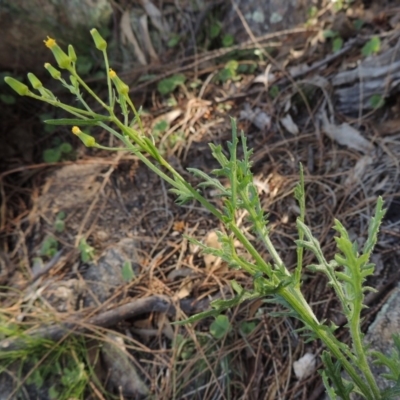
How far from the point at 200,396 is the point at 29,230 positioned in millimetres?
1370

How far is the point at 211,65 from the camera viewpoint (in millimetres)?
3008

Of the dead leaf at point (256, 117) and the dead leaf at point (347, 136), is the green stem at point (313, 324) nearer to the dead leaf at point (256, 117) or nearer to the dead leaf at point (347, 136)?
the dead leaf at point (347, 136)

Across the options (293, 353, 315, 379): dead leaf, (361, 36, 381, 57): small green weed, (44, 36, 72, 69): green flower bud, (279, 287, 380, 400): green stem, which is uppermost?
(44, 36, 72, 69): green flower bud

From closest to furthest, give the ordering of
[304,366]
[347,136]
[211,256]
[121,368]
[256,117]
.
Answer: [304,366] → [121,368] → [211,256] → [347,136] → [256,117]

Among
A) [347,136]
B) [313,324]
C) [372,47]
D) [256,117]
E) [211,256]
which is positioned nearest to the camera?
[313,324]

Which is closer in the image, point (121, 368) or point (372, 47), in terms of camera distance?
point (121, 368)

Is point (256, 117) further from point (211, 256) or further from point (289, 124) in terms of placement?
point (211, 256)

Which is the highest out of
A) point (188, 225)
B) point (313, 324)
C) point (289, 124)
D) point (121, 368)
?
point (289, 124)

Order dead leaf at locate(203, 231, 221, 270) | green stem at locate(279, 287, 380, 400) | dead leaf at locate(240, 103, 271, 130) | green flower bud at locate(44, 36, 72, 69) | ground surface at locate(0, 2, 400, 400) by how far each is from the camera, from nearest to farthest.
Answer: green flower bud at locate(44, 36, 72, 69), green stem at locate(279, 287, 380, 400), ground surface at locate(0, 2, 400, 400), dead leaf at locate(203, 231, 221, 270), dead leaf at locate(240, 103, 271, 130)

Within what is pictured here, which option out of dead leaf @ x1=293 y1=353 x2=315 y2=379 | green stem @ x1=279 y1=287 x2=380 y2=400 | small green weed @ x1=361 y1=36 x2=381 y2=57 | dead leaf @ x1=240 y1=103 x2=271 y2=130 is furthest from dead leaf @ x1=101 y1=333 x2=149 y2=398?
small green weed @ x1=361 y1=36 x2=381 y2=57

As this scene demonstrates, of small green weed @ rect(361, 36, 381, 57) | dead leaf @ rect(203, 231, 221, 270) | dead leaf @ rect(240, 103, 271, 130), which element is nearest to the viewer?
dead leaf @ rect(203, 231, 221, 270)

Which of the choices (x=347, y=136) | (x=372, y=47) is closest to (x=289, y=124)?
(x=347, y=136)

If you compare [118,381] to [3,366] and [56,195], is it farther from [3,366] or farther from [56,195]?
[56,195]

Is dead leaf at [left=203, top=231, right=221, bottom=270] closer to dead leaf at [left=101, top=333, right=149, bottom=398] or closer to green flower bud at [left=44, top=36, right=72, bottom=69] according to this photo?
dead leaf at [left=101, top=333, right=149, bottom=398]
